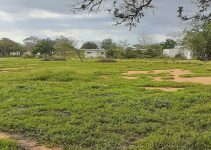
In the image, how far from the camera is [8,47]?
10544 centimetres

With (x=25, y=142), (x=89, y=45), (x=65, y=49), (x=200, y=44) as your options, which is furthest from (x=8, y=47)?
(x=25, y=142)

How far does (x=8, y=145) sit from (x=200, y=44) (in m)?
59.7

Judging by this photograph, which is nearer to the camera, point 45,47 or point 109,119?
point 109,119

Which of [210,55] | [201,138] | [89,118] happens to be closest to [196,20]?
[201,138]

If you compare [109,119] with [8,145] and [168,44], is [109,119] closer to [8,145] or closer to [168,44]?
[8,145]

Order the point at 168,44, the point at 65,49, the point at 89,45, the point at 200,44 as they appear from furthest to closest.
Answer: the point at 89,45 < the point at 168,44 < the point at 65,49 < the point at 200,44

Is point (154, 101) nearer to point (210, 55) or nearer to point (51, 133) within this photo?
point (51, 133)

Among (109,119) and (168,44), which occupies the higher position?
(168,44)

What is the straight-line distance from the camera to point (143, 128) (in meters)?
9.33

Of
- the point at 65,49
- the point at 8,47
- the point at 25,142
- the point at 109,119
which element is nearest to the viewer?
the point at 25,142

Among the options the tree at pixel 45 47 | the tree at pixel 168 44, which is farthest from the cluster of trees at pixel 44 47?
the tree at pixel 168 44

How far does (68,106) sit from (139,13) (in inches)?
155

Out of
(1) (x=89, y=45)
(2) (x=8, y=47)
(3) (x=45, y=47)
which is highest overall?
(1) (x=89, y=45)

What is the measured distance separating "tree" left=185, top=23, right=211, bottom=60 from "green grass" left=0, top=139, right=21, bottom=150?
5691 cm
